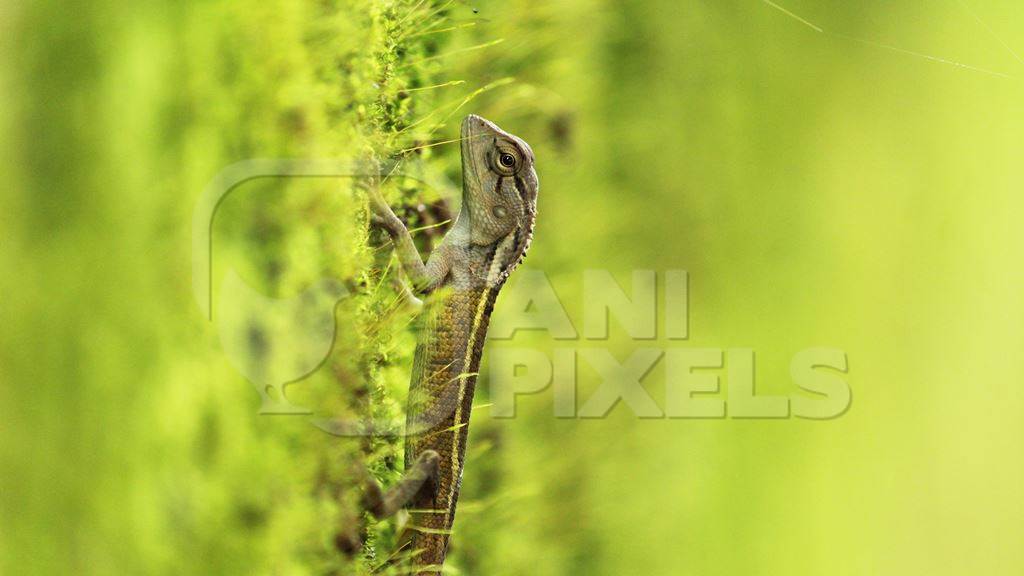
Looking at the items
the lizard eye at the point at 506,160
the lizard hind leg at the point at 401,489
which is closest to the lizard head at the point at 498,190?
the lizard eye at the point at 506,160

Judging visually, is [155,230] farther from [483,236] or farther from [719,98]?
[719,98]

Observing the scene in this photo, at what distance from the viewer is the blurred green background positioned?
39 centimetres

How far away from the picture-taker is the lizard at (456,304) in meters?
0.52

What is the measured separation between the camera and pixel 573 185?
73 cm

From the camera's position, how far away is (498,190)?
54cm

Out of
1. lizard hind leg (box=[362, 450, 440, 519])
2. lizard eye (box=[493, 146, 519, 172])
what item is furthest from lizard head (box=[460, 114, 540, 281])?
lizard hind leg (box=[362, 450, 440, 519])

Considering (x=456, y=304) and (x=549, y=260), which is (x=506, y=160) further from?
(x=549, y=260)

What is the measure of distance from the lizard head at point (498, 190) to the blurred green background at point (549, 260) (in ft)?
0.12

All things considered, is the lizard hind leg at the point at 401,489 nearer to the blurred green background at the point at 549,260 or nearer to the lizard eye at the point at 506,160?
the blurred green background at the point at 549,260

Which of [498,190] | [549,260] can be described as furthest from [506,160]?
[549,260]

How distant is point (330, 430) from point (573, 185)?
0.37 meters

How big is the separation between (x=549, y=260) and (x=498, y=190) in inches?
7.8

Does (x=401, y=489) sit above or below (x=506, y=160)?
below

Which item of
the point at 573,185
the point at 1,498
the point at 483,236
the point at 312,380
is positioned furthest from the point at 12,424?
the point at 573,185
